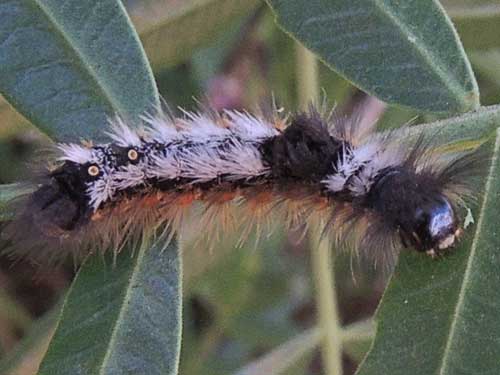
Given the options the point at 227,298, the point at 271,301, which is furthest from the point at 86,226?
the point at 271,301

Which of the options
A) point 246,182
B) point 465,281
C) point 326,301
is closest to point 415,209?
point 465,281

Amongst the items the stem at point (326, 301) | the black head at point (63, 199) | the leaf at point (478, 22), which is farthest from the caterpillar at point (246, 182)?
the leaf at point (478, 22)

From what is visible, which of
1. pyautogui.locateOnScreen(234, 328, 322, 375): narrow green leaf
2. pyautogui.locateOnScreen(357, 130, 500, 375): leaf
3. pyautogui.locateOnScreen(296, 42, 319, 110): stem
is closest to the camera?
pyautogui.locateOnScreen(357, 130, 500, 375): leaf

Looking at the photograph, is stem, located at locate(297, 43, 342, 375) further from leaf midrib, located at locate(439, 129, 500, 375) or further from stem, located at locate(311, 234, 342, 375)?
leaf midrib, located at locate(439, 129, 500, 375)

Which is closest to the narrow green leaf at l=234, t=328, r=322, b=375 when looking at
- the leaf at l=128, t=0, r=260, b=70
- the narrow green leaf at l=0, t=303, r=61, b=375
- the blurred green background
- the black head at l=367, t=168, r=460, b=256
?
the blurred green background

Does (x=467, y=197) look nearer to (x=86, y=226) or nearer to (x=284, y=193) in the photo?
(x=284, y=193)

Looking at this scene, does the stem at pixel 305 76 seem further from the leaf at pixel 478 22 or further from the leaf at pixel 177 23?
→ the leaf at pixel 478 22

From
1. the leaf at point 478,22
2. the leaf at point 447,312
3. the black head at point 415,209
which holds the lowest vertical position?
the leaf at point 478,22
